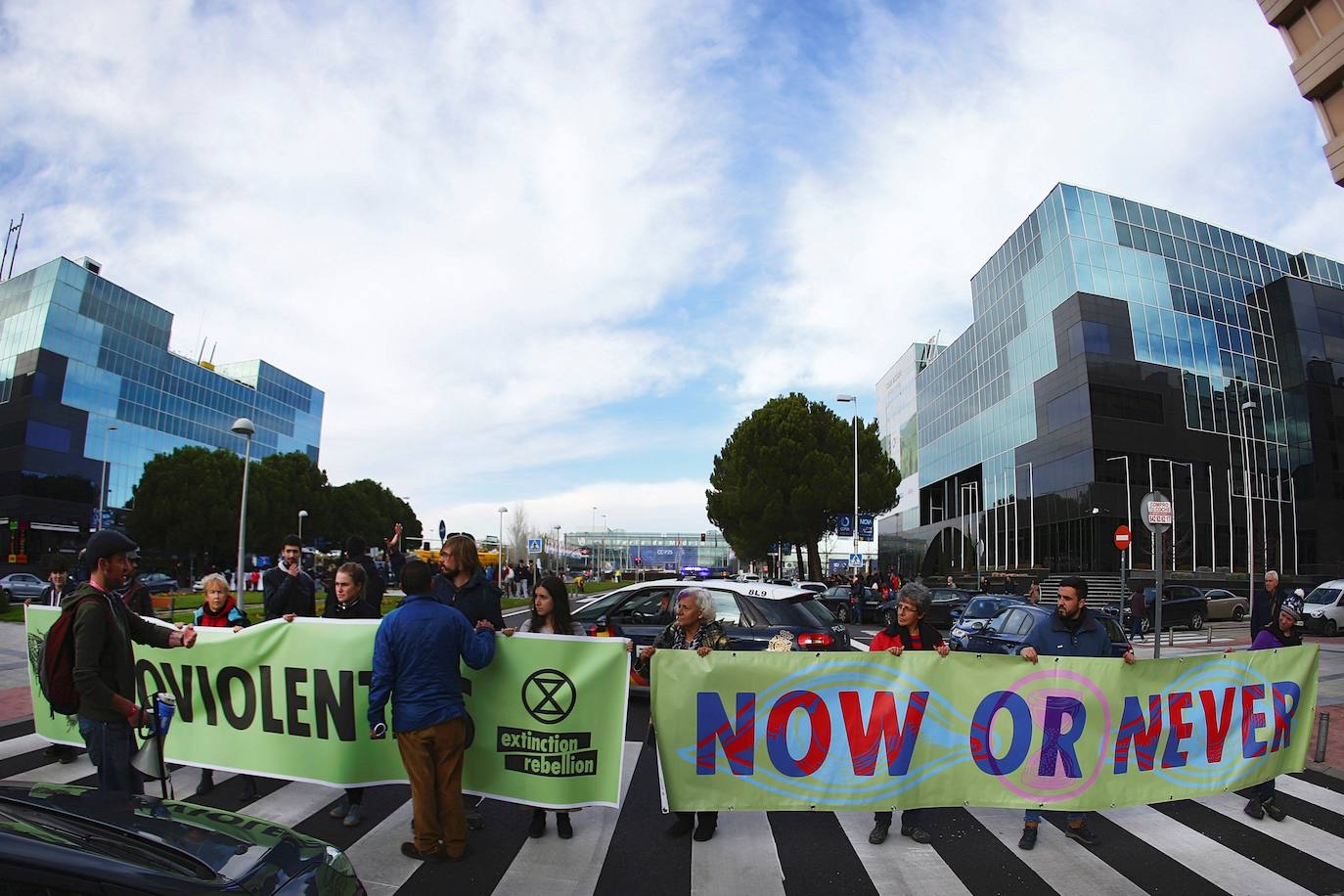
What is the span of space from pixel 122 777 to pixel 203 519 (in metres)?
56.0

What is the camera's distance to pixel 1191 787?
565cm

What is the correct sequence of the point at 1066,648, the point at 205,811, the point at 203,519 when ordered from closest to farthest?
the point at 205,811 < the point at 1066,648 < the point at 203,519

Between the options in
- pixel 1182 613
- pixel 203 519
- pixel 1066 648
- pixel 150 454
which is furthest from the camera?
pixel 150 454

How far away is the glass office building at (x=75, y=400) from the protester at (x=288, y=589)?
60312 mm

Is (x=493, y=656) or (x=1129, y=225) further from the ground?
(x=1129, y=225)

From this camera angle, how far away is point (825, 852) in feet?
16.3

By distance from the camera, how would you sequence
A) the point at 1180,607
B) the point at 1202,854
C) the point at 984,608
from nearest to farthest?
the point at 1202,854 < the point at 984,608 < the point at 1180,607

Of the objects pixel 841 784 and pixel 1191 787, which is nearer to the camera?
pixel 841 784

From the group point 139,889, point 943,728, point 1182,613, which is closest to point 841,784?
point 943,728

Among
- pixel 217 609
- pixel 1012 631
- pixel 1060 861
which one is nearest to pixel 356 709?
pixel 217 609

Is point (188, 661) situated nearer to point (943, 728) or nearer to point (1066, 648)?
point (943, 728)

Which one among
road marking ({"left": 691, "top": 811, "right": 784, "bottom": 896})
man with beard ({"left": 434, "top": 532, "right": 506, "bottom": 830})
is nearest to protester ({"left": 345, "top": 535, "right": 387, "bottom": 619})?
man with beard ({"left": 434, "top": 532, "right": 506, "bottom": 830})

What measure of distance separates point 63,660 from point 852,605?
25.5 meters

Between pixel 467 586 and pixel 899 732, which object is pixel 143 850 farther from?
pixel 899 732
